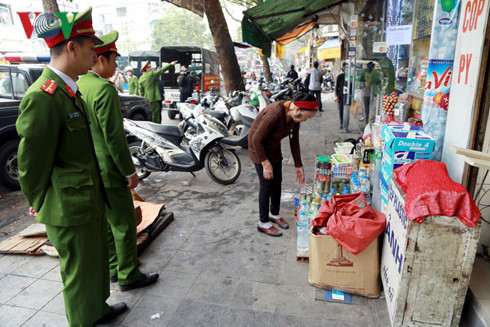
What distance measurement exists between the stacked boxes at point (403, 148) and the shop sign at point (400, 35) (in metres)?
2.56

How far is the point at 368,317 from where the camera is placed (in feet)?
8.02

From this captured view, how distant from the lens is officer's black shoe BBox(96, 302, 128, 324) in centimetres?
245

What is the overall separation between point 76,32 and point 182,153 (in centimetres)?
349

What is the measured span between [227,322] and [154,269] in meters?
1.04

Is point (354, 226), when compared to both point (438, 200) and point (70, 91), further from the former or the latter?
point (70, 91)

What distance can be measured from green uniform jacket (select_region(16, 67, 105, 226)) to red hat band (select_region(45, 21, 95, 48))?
0.53 feet

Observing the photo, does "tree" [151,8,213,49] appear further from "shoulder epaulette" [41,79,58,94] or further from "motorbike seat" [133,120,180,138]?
"shoulder epaulette" [41,79,58,94]

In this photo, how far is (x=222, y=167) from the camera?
5391 mm

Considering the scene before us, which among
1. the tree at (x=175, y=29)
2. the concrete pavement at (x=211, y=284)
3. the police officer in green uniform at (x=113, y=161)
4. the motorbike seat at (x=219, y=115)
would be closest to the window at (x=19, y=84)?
the motorbike seat at (x=219, y=115)

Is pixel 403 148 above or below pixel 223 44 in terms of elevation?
below

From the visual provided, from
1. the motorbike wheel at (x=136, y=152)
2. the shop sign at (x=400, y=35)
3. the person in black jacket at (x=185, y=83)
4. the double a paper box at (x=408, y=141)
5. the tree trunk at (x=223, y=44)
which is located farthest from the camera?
the person in black jacket at (x=185, y=83)

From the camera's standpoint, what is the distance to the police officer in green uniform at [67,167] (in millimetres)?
1849

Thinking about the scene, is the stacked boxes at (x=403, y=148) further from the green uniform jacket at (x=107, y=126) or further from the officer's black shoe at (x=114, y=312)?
the officer's black shoe at (x=114, y=312)

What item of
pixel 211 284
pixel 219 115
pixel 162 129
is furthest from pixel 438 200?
pixel 219 115
